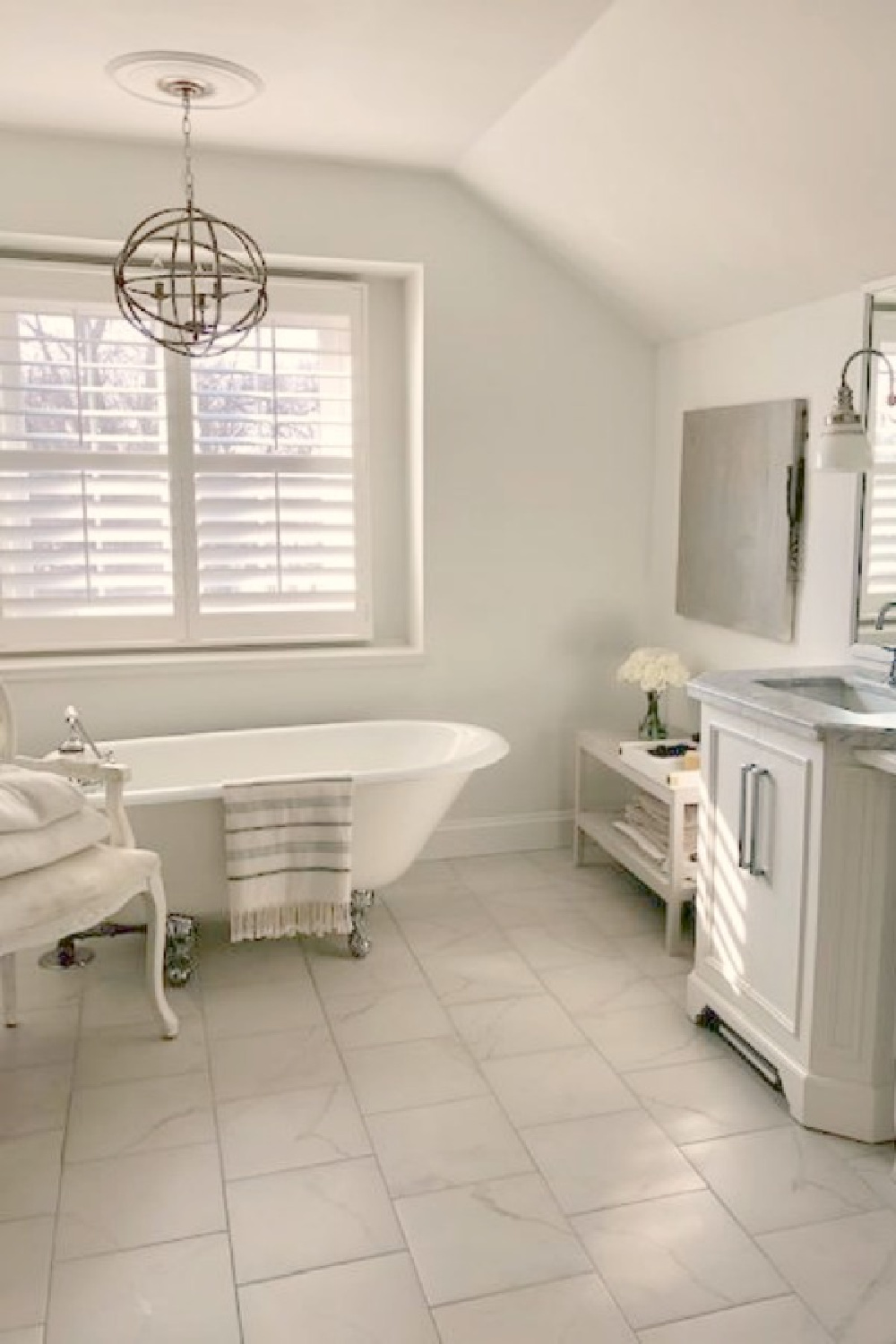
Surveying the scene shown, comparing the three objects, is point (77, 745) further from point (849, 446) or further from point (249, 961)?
point (849, 446)

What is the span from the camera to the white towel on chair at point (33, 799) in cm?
259

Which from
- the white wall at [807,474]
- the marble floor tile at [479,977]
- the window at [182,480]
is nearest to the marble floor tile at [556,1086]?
the marble floor tile at [479,977]

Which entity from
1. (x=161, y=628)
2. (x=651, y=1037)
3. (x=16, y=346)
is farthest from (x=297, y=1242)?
(x=16, y=346)

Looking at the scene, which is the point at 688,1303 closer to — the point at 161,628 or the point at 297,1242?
the point at 297,1242

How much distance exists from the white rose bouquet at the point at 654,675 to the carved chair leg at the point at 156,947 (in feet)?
6.16

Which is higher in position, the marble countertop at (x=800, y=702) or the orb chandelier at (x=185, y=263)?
the orb chandelier at (x=185, y=263)

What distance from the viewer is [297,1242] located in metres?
2.10

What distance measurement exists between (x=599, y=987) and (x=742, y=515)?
1615mm

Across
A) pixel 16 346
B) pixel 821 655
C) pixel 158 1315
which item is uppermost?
pixel 16 346

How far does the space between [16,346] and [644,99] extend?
7.33ft

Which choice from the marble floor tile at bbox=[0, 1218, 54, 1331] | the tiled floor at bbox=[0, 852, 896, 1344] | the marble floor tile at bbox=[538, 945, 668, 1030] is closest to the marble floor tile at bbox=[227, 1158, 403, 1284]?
the tiled floor at bbox=[0, 852, 896, 1344]

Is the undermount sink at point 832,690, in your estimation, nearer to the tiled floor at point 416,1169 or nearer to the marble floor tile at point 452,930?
the tiled floor at point 416,1169

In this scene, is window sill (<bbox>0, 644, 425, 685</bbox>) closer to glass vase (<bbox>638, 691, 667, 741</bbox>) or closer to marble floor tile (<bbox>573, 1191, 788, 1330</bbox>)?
glass vase (<bbox>638, 691, 667, 741</bbox>)

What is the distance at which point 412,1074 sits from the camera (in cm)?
273
